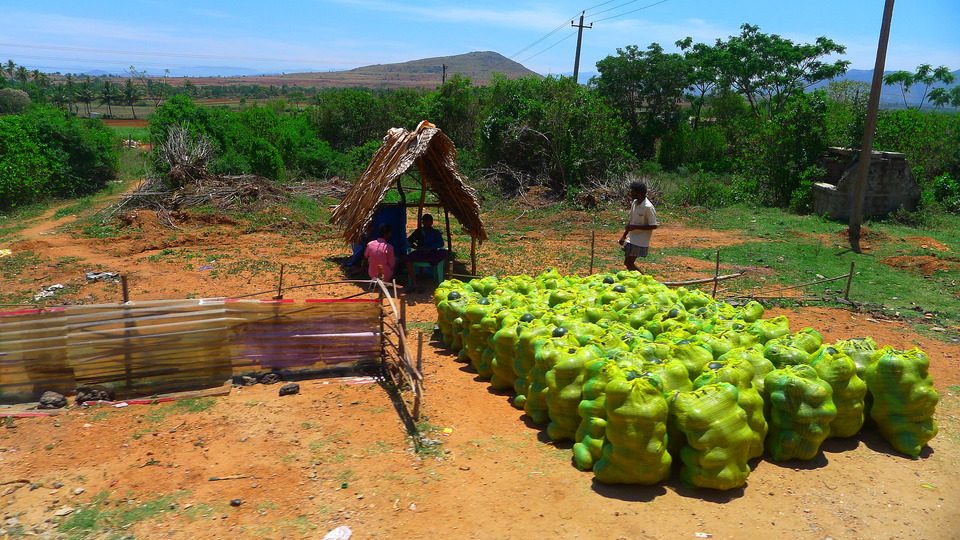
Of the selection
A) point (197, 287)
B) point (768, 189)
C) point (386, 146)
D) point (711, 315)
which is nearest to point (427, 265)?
point (386, 146)

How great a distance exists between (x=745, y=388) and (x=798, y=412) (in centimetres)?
41

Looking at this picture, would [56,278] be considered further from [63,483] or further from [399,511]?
[399,511]

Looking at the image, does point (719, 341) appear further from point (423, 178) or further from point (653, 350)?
point (423, 178)

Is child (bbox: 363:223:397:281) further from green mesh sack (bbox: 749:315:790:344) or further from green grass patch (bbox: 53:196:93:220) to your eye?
green grass patch (bbox: 53:196:93:220)

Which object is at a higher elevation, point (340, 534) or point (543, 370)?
point (543, 370)

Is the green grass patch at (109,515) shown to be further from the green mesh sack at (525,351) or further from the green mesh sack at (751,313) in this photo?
the green mesh sack at (751,313)

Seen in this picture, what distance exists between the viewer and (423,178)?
10.4 m

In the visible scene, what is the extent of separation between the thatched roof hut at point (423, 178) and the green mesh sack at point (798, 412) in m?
6.08

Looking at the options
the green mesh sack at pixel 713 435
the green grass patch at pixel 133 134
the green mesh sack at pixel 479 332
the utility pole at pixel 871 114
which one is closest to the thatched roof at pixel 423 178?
the green mesh sack at pixel 479 332

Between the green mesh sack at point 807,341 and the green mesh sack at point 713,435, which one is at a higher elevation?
the green mesh sack at point 807,341

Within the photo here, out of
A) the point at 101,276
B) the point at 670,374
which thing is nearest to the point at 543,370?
the point at 670,374

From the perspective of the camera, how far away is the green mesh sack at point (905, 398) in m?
4.68

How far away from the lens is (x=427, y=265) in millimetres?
10008

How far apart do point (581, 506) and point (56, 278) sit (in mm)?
9486
